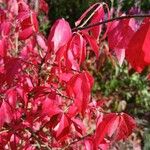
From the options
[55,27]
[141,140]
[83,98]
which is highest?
[55,27]

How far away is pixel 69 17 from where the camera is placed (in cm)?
781

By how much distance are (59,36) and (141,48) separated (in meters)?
0.45

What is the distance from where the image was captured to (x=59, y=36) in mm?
1431

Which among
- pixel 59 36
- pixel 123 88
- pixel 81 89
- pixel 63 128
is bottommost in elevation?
pixel 123 88

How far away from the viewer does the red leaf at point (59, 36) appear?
1406mm

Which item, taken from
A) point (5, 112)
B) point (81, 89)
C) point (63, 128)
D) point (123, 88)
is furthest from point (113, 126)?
point (123, 88)

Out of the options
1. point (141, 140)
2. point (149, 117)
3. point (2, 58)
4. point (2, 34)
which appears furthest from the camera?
point (149, 117)

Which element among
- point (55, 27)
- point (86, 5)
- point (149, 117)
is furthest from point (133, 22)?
point (86, 5)

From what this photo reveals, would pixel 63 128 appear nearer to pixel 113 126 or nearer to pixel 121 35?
pixel 113 126

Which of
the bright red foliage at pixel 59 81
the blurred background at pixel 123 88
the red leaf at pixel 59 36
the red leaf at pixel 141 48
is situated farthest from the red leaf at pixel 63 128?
the blurred background at pixel 123 88

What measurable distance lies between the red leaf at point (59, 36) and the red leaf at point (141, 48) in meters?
0.37

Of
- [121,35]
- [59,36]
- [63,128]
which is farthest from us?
[63,128]

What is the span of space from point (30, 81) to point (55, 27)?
2.57 ft

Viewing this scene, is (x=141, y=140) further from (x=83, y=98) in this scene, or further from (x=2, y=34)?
(x=83, y=98)
